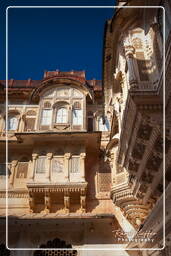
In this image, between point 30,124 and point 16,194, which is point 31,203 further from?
point 30,124

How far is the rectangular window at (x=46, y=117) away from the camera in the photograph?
14.5 m

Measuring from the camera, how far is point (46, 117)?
14.7 metres

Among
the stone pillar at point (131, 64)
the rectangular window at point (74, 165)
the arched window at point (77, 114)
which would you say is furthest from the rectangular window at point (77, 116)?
the stone pillar at point (131, 64)

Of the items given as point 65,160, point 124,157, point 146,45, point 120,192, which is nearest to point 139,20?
point 146,45

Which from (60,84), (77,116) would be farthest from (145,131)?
(60,84)

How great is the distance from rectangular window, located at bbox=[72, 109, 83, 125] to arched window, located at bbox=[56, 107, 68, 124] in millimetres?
499

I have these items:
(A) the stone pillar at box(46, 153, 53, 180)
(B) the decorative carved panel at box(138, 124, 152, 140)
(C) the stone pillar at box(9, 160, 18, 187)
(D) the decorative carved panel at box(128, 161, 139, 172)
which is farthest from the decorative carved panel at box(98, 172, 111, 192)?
(B) the decorative carved panel at box(138, 124, 152, 140)

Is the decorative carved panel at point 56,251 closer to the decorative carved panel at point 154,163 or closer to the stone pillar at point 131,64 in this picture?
the decorative carved panel at point 154,163

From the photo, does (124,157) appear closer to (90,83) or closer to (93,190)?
(93,190)

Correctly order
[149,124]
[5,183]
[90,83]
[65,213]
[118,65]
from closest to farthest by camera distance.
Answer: [149,124]
[118,65]
[65,213]
[5,183]
[90,83]

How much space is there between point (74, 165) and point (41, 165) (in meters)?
1.73

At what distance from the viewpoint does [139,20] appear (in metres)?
7.34

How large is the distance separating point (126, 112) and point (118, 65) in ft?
10.1

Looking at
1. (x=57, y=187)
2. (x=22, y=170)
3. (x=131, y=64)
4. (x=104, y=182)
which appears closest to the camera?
(x=131, y=64)
